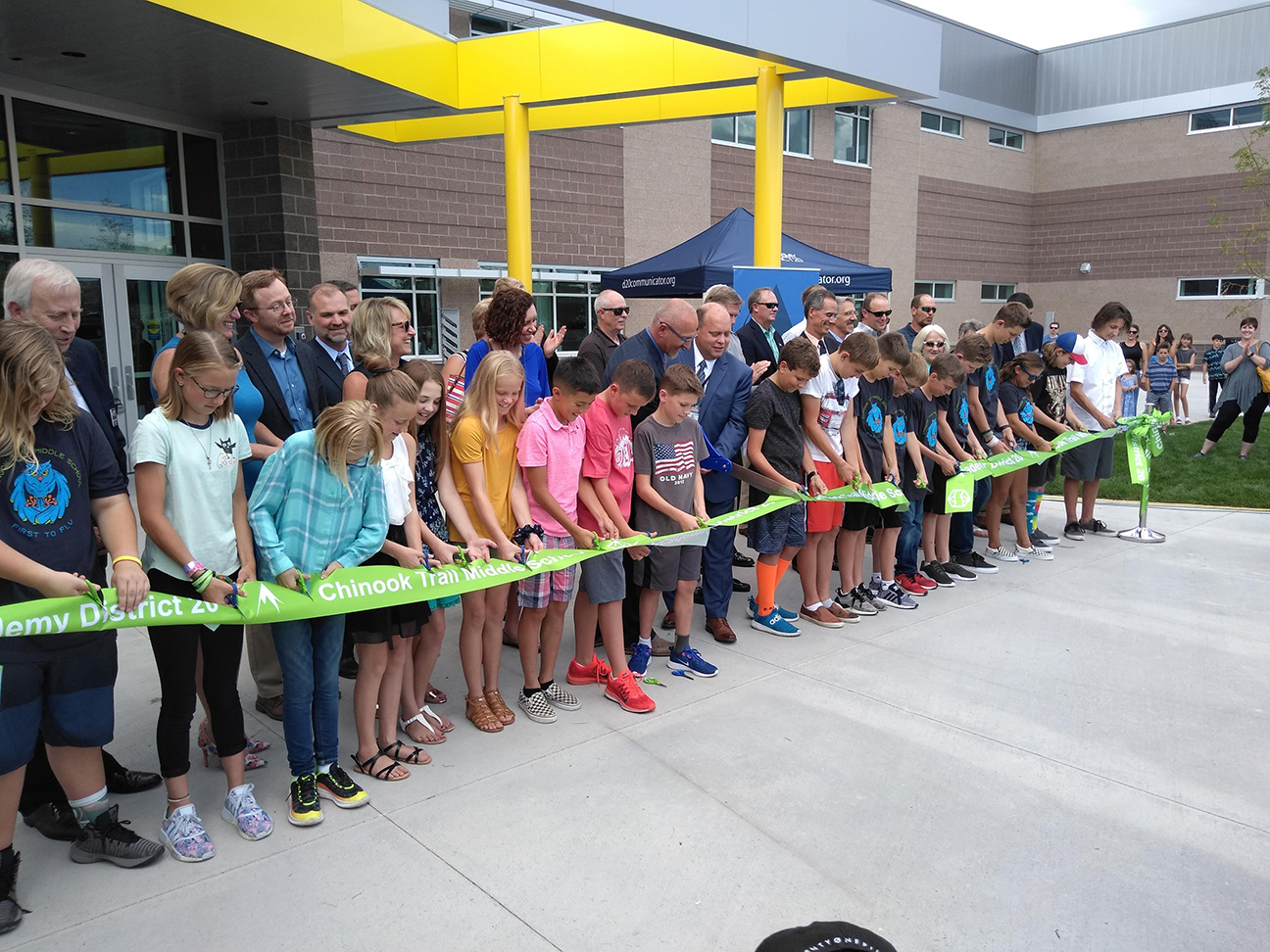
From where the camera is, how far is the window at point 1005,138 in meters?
33.6

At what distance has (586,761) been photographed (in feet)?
13.6

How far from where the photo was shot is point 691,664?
5285 millimetres

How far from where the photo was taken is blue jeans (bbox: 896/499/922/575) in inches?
273

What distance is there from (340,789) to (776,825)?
181 centimetres

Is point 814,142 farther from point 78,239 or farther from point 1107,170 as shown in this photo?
point 78,239

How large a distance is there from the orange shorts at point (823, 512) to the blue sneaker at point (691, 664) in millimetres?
1331

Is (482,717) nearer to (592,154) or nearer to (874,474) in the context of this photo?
(874,474)

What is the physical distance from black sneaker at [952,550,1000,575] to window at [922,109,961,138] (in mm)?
26914

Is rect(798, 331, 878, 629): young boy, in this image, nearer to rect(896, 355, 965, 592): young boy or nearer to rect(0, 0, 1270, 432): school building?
rect(896, 355, 965, 592): young boy

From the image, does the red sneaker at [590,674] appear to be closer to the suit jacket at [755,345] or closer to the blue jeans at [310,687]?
the blue jeans at [310,687]

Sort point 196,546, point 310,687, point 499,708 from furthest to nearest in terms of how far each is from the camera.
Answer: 1. point 499,708
2. point 310,687
3. point 196,546

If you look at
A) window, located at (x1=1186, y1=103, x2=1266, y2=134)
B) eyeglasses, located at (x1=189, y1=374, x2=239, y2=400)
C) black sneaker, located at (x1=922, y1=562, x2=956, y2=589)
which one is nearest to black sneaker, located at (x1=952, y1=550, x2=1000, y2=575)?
black sneaker, located at (x1=922, y1=562, x2=956, y2=589)

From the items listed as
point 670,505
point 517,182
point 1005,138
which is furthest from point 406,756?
point 1005,138

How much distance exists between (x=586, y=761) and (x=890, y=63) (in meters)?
8.20
